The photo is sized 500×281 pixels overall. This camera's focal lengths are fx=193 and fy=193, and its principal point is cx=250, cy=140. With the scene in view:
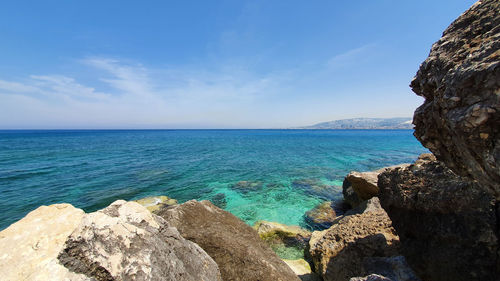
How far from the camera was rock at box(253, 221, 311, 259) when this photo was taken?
30.8 ft

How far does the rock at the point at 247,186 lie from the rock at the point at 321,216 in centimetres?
703

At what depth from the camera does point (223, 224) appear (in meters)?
6.91

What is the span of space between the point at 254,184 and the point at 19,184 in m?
24.3

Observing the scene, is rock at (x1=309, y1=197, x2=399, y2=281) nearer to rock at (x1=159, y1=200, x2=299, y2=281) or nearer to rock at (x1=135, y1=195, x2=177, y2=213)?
rock at (x1=159, y1=200, x2=299, y2=281)

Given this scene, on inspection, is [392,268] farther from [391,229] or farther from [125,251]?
[125,251]

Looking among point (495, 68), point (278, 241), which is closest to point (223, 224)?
point (278, 241)

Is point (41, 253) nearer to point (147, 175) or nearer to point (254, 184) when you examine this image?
point (254, 184)

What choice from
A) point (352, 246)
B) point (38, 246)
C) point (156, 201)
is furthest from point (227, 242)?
point (156, 201)

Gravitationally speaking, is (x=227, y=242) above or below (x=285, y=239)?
above

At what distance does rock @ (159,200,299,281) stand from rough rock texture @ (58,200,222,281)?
4.63 ft

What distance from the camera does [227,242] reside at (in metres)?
5.76

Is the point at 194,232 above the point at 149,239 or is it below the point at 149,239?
below

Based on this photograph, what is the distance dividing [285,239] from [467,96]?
9.45 metres

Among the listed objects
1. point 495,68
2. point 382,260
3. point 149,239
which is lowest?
point 382,260
